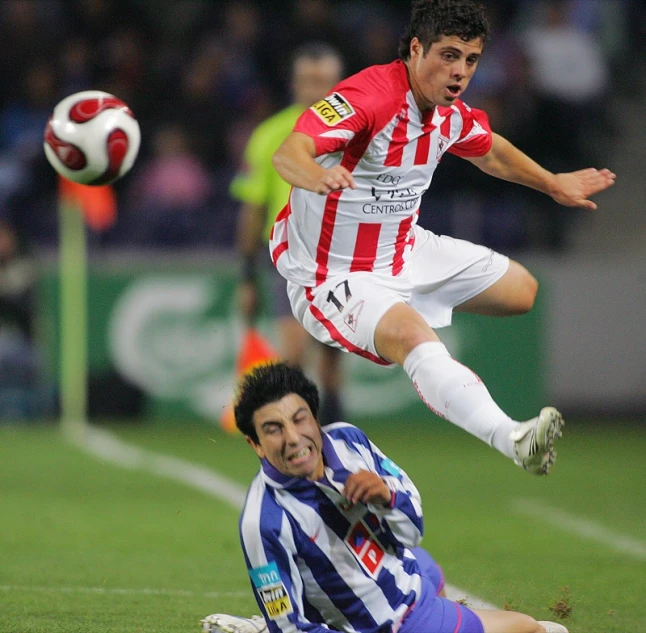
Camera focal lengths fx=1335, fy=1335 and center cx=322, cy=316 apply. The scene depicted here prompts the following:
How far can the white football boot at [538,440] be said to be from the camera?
4.25 m

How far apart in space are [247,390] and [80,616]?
1449 mm

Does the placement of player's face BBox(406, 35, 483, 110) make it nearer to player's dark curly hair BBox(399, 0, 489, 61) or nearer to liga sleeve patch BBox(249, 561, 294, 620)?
player's dark curly hair BBox(399, 0, 489, 61)

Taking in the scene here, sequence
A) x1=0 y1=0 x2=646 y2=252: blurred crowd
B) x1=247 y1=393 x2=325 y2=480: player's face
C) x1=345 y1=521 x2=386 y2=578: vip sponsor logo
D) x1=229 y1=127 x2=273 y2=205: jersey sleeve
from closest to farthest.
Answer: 1. x1=247 y1=393 x2=325 y2=480: player's face
2. x1=345 y1=521 x2=386 y2=578: vip sponsor logo
3. x1=229 y1=127 x2=273 y2=205: jersey sleeve
4. x1=0 y1=0 x2=646 y2=252: blurred crowd

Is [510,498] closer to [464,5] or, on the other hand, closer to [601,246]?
[464,5]

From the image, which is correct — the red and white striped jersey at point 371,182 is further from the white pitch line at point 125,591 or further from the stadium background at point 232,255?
the stadium background at point 232,255

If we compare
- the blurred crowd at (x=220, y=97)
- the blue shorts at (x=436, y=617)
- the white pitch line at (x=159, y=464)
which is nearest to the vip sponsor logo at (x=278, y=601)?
the blue shorts at (x=436, y=617)

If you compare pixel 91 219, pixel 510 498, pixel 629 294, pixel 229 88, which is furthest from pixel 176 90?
pixel 510 498

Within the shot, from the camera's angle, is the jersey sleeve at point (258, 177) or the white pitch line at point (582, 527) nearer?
the white pitch line at point (582, 527)

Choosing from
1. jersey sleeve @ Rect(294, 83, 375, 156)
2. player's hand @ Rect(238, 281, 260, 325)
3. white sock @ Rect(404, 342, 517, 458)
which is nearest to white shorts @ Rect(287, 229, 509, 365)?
white sock @ Rect(404, 342, 517, 458)

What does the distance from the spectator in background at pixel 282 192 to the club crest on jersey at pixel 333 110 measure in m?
3.61

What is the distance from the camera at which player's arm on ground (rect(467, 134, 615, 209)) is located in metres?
5.46

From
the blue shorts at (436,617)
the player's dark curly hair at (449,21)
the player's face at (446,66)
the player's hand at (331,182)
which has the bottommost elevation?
the blue shorts at (436,617)

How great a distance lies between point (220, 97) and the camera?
13.8 meters

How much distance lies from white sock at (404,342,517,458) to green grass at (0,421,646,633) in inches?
40.5
